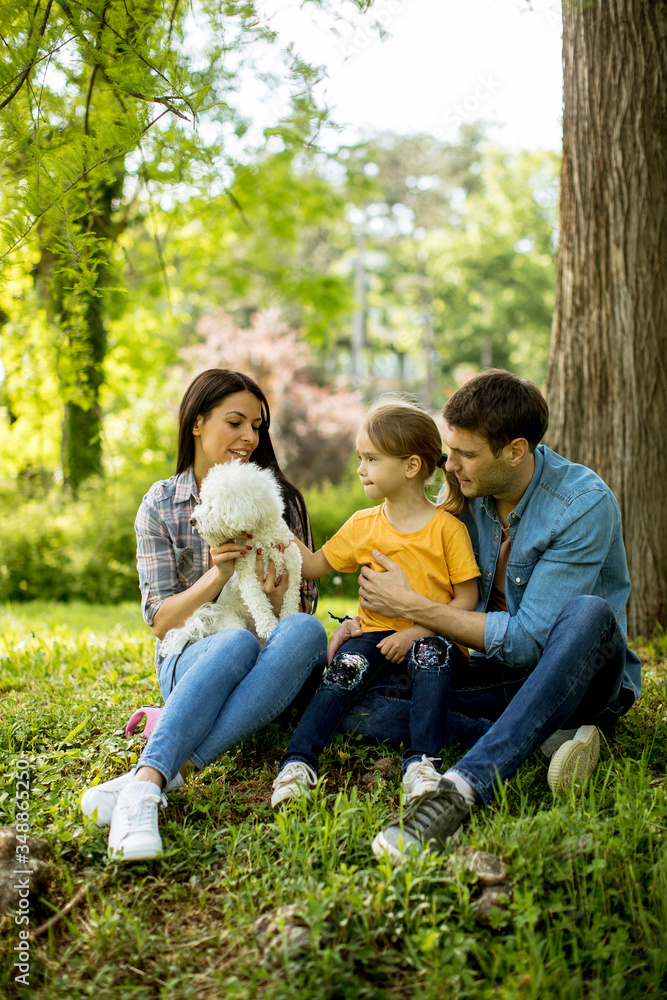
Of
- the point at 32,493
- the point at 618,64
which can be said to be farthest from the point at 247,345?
the point at 618,64

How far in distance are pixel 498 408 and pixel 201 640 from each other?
149cm

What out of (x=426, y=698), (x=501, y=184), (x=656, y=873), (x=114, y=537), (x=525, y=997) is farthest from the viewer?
(x=501, y=184)

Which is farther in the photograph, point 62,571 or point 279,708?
point 62,571

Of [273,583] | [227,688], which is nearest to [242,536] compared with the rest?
[273,583]

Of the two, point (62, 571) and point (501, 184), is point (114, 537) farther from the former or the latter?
point (501, 184)

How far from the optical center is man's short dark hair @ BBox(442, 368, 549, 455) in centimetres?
282

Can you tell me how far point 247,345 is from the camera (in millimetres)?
15789

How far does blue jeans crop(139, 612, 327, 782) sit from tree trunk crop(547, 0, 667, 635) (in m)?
2.49

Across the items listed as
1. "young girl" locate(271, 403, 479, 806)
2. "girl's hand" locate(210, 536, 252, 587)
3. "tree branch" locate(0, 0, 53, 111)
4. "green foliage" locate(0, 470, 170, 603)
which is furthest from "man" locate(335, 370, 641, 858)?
"green foliage" locate(0, 470, 170, 603)

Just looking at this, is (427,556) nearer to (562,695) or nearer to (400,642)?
(400,642)

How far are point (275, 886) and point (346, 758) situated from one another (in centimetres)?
79

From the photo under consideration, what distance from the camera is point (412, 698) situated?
2.74m

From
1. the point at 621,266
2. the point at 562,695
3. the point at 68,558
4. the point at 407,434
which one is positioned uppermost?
the point at 621,266

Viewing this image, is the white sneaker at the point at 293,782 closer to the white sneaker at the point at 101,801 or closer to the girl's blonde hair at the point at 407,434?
the white sneaker at the point at 101,801
